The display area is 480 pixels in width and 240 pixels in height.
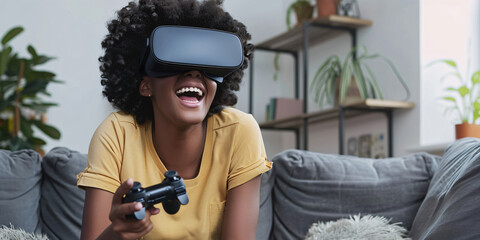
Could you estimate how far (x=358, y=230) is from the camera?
5.32ft

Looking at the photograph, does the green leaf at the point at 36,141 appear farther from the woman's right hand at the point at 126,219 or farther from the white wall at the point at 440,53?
the woman's right hand at the point at 126,219

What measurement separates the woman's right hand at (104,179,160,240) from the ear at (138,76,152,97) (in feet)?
1.41

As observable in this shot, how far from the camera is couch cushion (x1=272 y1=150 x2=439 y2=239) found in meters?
1.85

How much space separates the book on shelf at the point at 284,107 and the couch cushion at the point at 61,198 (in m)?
2.41

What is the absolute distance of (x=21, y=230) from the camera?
158 cm

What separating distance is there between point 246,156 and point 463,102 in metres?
1.98

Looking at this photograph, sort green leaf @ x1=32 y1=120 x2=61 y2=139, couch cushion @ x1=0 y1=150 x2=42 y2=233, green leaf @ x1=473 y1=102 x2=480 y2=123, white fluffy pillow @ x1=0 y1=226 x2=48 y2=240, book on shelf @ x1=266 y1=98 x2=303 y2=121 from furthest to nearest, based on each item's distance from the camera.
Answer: book on shelf @ x1=266 y1=98 x2=303 y2=121 → green leaf @ x1=32 y1=120 x2=61 y2=139 → green leaf @ x1=473 y1=102 x2=480 y2=123 → couch cushion @ x1=0 y1=150 x2=42 y2=233 → white fluffy pillow @ x1=0 y1=226 x2=48 y2=240

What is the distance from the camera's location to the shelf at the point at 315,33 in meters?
3.67

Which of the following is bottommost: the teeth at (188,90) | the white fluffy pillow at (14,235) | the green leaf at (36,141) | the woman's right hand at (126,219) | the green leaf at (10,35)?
the white fluffy pillow at (14,235)

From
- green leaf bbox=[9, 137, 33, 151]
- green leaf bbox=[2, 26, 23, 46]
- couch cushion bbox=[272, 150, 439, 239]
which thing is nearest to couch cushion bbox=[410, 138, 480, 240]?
couch cushion bbox=[272, 150, 439, 239]

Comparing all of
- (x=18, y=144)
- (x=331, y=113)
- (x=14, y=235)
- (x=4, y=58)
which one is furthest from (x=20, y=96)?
(x=14, y=235)

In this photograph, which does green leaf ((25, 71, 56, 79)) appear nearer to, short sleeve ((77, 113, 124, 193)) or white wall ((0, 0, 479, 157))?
white wall ((0, 0, 479, 157))

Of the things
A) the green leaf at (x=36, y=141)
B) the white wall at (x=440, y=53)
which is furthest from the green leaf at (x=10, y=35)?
the white wall at (x=440, y=53)

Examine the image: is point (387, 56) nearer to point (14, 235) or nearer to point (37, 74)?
point (37, 74)
